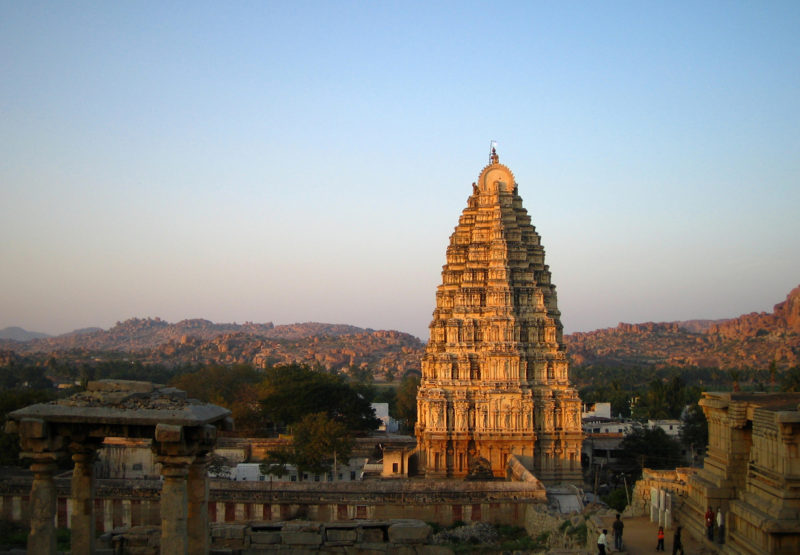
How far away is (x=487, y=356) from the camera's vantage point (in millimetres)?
36688

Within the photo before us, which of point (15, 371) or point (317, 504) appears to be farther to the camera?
point (15, 371)

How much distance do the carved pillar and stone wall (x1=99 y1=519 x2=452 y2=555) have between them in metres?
2.38

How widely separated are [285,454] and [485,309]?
1119cm

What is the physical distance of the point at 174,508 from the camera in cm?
1295

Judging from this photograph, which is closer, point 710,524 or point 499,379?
point 710,524

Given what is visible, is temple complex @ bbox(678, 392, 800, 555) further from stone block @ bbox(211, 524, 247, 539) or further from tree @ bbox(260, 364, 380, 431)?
tree @ bbox(260, 364, 380, 431)

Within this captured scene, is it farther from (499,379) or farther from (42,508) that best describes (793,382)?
(42,508)

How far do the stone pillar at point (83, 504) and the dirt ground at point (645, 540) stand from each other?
10.3 metres

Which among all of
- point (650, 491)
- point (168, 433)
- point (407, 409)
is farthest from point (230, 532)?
point (407, 409)

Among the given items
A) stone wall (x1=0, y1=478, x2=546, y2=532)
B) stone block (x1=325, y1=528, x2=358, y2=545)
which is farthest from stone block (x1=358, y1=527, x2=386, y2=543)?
stone wall (x1=0, y1=478, x2=546, y2=532)

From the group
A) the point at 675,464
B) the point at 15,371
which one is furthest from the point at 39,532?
the point at 15,371

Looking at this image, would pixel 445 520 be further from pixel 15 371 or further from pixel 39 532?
pixel 15 371

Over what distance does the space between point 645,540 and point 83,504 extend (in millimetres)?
11820

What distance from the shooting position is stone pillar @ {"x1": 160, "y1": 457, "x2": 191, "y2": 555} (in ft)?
42.3
